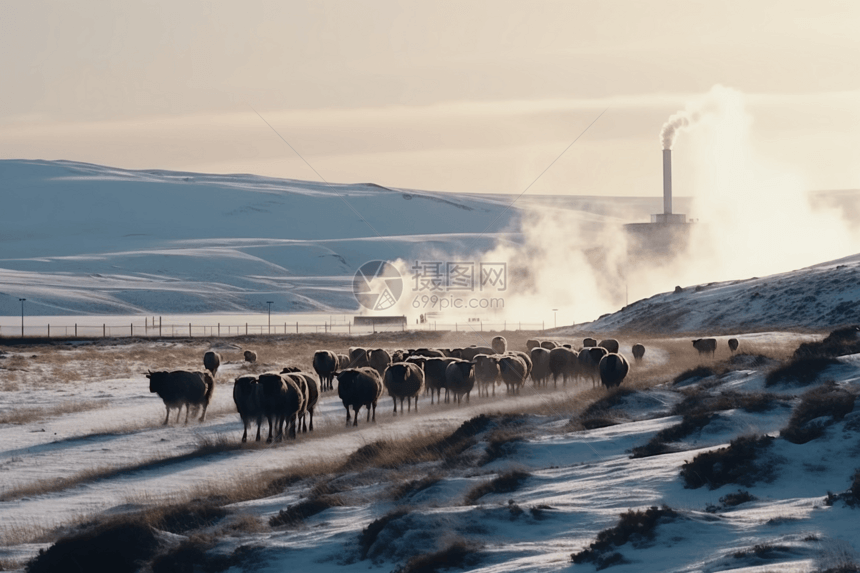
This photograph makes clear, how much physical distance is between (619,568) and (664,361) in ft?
122

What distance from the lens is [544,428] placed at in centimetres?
2233

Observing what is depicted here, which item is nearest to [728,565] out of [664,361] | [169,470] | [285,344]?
[169,470]

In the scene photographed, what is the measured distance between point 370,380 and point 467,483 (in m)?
12.2

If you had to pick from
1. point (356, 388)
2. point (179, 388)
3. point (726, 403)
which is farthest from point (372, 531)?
point (179, 388)

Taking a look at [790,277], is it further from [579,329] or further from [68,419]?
[68,419]

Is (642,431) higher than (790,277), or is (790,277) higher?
(790,277)

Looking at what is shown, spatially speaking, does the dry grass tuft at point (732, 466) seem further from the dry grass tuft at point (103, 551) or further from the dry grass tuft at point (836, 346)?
the dry grass tuft at point (836, 346)

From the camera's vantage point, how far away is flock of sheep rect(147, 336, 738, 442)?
25094 millimetres

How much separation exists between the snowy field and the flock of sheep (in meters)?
0.78

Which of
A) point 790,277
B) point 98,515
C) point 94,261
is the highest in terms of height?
point 94,261

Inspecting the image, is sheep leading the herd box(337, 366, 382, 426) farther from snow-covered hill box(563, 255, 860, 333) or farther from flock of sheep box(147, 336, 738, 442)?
snow-covered hill box(563, 255, 860, 333)

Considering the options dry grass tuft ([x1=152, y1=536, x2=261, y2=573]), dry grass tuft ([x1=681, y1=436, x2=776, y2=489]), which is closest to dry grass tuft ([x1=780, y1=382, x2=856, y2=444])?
dry grass tuft ([x1=681, y1=436, x2=776, y2=489])

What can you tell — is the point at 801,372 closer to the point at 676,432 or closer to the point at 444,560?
the point at 676,432

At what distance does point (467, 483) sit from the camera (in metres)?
16.2
